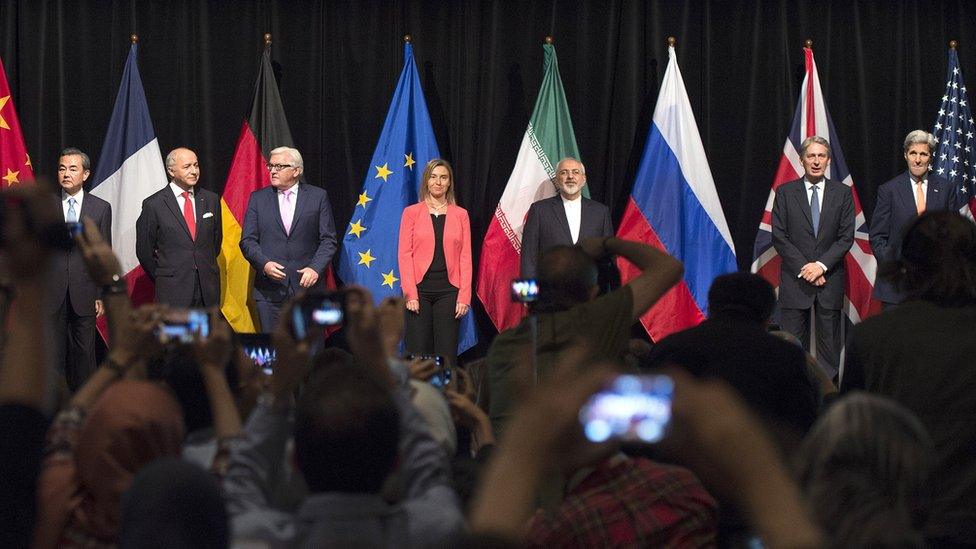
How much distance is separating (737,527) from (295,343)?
3.85 feet

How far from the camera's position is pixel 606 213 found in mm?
6996

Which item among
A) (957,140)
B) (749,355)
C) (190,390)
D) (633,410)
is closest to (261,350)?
(190,390)

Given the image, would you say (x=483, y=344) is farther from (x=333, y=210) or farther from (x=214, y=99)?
(x=214, y=99)

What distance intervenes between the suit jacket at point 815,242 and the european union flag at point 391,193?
194 cm

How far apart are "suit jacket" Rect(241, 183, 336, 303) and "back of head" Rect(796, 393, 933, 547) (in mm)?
5540

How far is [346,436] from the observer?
146 cm

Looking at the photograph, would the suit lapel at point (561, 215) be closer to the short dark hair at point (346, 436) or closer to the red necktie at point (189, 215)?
the red necktie at point (189, 215)

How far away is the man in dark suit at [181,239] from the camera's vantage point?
6836 mm

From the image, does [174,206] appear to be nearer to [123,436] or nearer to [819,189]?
[819,189]

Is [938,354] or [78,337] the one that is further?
[78,337]

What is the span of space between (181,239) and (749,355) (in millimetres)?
4855

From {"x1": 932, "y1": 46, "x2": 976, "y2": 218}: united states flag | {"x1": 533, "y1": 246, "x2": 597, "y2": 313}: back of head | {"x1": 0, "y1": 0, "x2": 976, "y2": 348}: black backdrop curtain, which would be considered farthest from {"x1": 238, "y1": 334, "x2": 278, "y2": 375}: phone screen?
{"x1": 932, "y1": 46, "x2": 976, "y2": 218}: united states flag

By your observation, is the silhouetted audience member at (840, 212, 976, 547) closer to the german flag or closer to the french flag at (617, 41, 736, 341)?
the french flag at (617, 41, 736, 341)

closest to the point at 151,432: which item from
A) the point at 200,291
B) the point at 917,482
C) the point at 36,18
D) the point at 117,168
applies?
the point at 917,482
